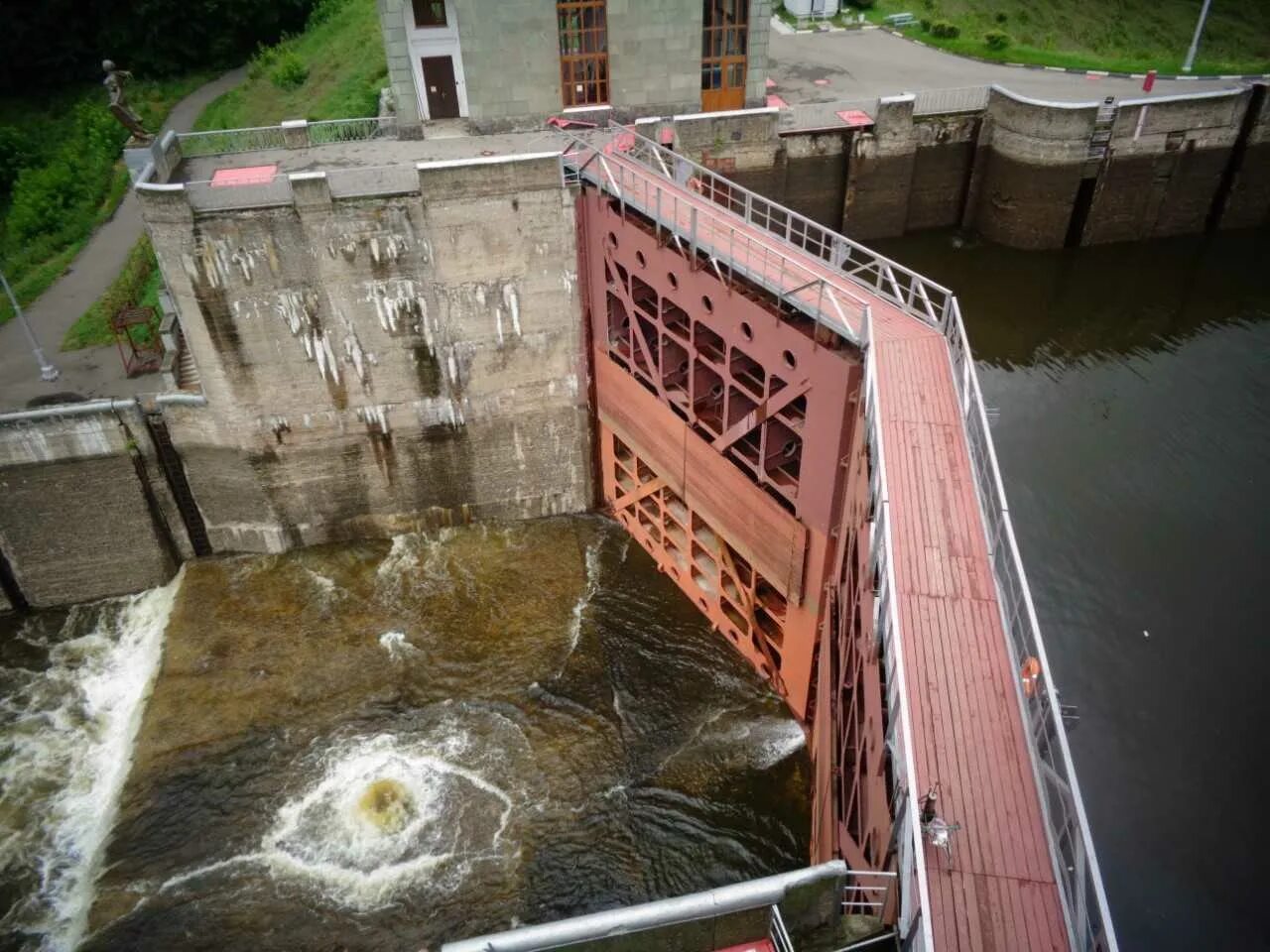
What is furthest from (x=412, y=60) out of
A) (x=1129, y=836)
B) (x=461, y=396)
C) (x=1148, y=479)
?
(x=1129, y=836)

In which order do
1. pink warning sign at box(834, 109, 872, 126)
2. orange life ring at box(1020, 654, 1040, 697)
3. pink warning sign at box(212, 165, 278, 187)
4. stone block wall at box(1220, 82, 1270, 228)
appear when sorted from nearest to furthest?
1. orange life ring at box(1020, 654, 1040, 697)
2. pink warning sign at box(212, 165, 278, 187)
3. pink warning sign at box(834, 109, 872, 126)
4. stone block wall at box(1220, 82, 1270, 228)

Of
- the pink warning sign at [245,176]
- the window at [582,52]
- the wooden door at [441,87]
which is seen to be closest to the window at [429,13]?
the wooden door at [441,87]

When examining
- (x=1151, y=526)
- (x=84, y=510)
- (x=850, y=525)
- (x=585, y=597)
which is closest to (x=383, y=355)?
(x=585, y=597)

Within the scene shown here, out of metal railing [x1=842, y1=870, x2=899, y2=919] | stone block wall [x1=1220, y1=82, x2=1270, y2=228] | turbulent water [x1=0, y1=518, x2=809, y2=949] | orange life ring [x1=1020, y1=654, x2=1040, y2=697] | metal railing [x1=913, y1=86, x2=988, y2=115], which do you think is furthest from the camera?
stone block wall [x1=1220, y1=82, x2=1270, y2=228]

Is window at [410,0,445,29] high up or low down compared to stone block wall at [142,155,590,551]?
up

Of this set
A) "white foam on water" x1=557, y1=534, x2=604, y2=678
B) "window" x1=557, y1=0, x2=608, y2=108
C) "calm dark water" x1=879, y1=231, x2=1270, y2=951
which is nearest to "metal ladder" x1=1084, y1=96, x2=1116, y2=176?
"calm dark water" x1=879, y1=231, x2=1270, y2=951

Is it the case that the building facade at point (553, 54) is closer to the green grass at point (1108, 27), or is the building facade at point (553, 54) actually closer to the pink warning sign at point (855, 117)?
the pink warning sign at point (855, 117)

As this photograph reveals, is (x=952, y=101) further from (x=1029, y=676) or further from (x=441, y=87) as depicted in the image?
(x=1029, y=676)

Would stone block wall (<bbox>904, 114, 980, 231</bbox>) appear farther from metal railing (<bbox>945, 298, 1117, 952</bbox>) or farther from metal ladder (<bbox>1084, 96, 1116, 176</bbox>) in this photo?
metal railing (<bbox>945, 298, 1117, 952</bbox>)
